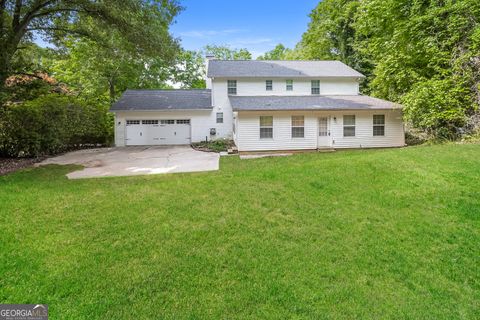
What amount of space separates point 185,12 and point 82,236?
1356cm

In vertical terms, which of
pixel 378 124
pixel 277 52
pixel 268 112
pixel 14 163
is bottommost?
pixel 14 163

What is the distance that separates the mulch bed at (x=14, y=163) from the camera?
33.0 feet

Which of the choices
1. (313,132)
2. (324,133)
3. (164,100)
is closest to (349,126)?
(324,133)

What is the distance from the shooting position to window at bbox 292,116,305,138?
47.4 feet

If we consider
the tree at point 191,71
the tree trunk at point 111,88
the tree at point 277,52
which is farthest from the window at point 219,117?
the tree at point 277,52

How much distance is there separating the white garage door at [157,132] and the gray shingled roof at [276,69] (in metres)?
4.09

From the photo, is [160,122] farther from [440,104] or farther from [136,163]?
[440,104]

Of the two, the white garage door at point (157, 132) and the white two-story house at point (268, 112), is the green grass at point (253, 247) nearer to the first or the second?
the white two-story house at point (268, 112)

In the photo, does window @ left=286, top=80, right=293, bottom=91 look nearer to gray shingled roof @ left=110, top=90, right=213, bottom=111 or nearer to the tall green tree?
the tall green tree

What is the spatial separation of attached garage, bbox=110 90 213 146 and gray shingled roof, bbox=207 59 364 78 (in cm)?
267

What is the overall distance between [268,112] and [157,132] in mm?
8325

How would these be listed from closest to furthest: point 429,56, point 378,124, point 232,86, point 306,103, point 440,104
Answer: point 440,104
point 429,56
point 378,124
point 306,103
point 232,86

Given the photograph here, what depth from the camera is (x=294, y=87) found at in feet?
61.2

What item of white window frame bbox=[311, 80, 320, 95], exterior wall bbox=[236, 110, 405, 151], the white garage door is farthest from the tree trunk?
white window frame bbox=[311, 80, 320, 95]
